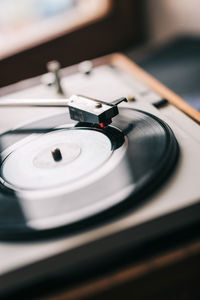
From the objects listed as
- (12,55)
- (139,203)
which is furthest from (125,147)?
(12,55)

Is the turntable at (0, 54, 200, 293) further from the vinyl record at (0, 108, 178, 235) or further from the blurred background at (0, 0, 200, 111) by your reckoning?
the blurred background at (0, 0, 200, 111)

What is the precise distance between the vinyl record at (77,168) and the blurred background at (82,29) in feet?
2.91

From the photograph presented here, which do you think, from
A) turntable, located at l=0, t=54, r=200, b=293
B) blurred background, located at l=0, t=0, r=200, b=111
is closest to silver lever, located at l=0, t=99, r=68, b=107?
turntable, located at l=0, t=54, r=200, b=293

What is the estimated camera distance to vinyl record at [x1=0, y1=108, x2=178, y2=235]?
47 centimetres

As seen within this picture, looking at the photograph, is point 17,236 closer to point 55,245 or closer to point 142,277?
point 55,245

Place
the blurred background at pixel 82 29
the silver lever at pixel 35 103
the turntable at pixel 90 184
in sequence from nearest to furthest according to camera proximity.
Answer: the turntable at pixel 90 184 < the silver lever at pixel 35 103 < the blurred background at pixel 82 29

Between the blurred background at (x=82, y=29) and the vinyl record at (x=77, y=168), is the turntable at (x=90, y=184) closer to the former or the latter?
the vinyl record at (x=77, y=168)

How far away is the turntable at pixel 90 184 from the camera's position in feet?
1.47

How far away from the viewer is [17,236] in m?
0.46

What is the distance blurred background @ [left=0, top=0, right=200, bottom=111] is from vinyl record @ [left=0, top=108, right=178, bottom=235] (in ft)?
2.91

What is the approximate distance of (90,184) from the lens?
19.9 inches

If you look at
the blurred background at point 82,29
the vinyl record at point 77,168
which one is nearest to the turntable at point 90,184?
the vinyl record at point 77,168

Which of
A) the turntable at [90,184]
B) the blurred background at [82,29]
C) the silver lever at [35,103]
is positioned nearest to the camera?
the turntable at [90,184]

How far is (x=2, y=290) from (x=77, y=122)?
378mm
